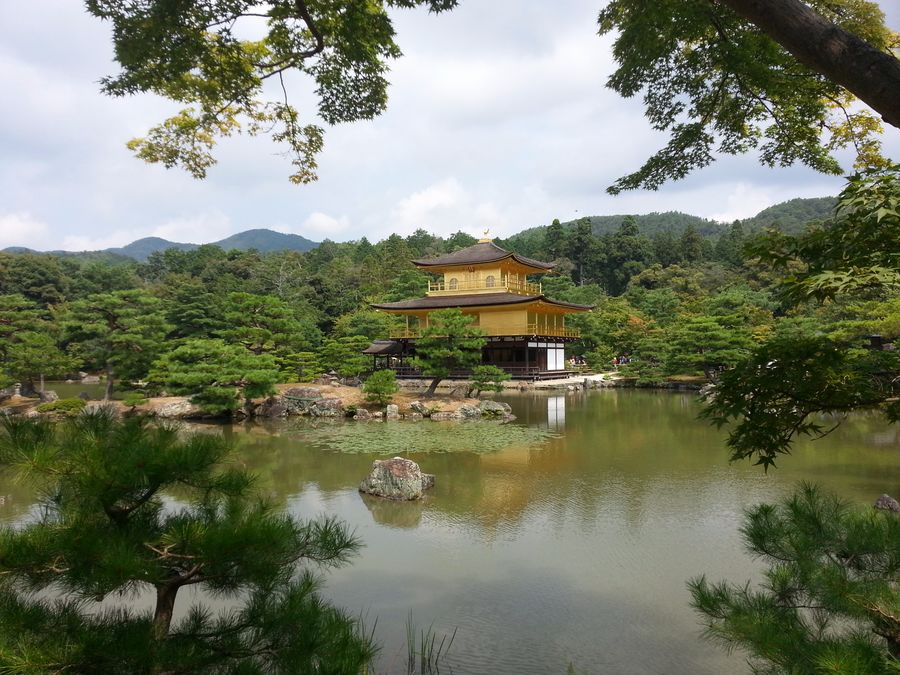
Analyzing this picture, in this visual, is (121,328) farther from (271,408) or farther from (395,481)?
(395,481)

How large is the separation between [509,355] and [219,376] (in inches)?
499

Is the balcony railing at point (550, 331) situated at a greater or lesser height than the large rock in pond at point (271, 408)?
greater

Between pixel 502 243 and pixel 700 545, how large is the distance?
58.4 metres

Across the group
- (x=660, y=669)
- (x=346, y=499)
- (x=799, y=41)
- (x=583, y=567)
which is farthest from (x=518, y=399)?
(x=799, y=41)

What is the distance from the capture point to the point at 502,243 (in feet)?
202

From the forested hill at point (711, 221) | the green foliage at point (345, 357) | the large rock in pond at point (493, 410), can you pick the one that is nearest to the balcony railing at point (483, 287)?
the green foliage at point (345, 357)

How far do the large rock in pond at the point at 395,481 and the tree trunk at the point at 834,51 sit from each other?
5759 mm

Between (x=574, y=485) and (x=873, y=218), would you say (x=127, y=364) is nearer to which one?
(x=574, y=485)

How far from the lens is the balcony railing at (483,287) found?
72.9ft

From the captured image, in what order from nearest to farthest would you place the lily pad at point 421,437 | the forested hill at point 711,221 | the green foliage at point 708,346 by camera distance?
1. the lily pad at point 421,437
2. the green foliage at point 708,346
3. the forested hill at point 711,221

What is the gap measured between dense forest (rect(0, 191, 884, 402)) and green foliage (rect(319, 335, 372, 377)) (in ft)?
0.24

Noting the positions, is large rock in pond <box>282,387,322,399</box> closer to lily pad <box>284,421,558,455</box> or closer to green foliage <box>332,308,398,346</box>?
lily pad <box>284,421,558,455</box>

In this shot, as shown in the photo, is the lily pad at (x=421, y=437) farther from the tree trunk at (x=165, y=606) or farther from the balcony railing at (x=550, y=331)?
the balcony railing at (x=550, y=331)

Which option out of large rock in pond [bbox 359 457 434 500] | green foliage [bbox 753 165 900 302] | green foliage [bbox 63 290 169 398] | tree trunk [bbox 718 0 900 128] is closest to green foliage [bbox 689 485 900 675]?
green foliage [bbox 753 165 900 302]
